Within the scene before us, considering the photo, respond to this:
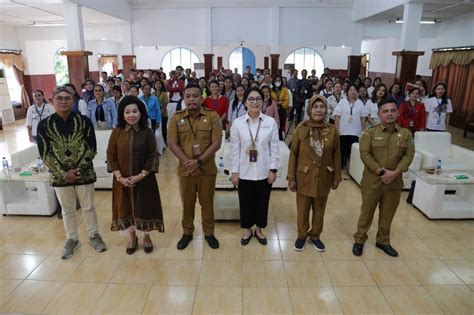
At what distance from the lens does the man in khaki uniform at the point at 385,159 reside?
331cm

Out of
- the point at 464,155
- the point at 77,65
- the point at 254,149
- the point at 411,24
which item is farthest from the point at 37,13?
the point at 464,155

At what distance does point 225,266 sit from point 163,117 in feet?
→ 15.5

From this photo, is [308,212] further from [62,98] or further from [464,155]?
[464,155]

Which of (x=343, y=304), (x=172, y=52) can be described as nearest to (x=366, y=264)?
(x=343, y=304)

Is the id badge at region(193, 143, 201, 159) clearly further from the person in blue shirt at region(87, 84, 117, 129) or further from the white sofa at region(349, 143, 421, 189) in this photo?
the person in blue shirt at region(87, 84, 117, 129)

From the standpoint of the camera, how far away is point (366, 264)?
340 centimetres

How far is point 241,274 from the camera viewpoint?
3.24 m

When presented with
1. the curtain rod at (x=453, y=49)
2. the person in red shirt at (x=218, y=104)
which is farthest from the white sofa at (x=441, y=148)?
the curtain rod at (x=453, y=49)

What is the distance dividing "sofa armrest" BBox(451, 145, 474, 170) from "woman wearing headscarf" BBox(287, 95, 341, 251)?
3112mm

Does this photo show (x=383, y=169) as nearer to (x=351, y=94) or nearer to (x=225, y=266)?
(x=225, y=266)

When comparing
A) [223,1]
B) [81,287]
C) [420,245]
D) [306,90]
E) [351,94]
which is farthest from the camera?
[223,1]

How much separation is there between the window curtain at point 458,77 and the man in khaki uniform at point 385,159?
827cm

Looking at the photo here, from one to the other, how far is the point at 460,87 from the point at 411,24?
410 cm

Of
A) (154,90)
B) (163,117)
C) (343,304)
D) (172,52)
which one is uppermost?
(172,52)
